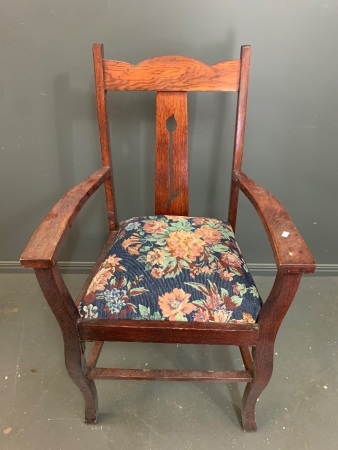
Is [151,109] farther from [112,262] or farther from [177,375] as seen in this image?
[177,375]

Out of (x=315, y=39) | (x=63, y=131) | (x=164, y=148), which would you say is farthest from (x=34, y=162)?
(x=315, y=39)

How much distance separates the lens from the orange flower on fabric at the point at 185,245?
35.7 inches

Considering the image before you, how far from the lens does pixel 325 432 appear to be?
100 centimetres

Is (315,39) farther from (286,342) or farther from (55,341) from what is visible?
(55,341)

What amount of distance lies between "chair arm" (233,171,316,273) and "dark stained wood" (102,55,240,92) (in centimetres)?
34

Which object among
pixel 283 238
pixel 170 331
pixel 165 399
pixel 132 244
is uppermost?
pixel 283 238

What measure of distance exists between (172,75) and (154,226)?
42 centimetres

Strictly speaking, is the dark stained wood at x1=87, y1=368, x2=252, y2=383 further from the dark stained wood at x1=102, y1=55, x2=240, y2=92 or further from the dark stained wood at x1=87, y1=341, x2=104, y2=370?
the dark stained wood at x1=102, y1=55, x2=240, y2=92

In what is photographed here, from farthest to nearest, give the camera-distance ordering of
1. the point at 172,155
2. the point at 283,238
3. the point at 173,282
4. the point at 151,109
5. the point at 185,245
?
1. the point at 151,109
2. the point at 172,155
3. the point at 185,245
4. the point at 173,282
5. the point at 283,238

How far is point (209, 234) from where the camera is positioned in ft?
3.27

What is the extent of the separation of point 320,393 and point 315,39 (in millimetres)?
1092

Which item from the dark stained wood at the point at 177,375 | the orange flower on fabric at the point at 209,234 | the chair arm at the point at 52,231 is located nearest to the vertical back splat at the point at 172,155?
the orange flower on fabric at the point at 209,234

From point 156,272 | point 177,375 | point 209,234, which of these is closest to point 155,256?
point 156,272

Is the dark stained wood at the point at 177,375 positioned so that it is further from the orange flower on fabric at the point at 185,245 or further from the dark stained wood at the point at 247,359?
the orange flower on fabric at the point at 185,245
